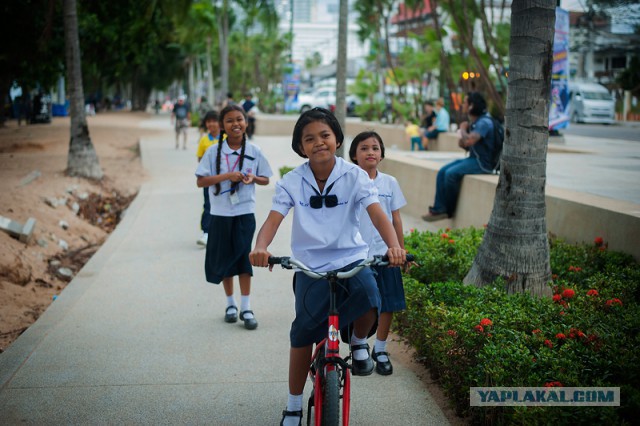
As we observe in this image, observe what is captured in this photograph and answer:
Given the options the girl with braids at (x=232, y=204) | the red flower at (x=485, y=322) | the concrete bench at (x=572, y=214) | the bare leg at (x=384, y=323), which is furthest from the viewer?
the concrete bench at (x=572, y=214)

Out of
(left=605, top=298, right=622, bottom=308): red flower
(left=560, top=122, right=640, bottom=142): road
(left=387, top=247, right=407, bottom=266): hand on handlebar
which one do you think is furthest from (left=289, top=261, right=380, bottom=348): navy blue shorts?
(left=560, top=122, right=640, bottom=142): road

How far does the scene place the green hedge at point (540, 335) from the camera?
3.83 meters

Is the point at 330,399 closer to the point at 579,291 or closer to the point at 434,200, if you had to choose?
the point at 579,291

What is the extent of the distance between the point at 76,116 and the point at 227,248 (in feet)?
35.0

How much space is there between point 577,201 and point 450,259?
1621 mm

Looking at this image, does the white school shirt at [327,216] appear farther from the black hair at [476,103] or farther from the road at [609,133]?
the road at [609,133]

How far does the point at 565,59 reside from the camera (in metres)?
16.5

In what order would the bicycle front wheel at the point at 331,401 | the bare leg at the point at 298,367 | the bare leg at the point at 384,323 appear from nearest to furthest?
the bicycle front wheel at the point at 331,401 < the bare leg at the point at 298,367 < the bare leg at the point at 384,323

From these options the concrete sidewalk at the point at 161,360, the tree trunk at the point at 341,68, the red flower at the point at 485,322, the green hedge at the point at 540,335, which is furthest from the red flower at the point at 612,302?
the tree trunk at the point at 341,68

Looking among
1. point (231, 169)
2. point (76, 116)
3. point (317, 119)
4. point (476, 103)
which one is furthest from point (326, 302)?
point (76, 116)

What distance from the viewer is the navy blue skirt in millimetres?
6277

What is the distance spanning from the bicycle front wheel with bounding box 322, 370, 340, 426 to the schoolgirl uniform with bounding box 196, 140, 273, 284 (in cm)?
287

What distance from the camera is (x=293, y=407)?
400cm

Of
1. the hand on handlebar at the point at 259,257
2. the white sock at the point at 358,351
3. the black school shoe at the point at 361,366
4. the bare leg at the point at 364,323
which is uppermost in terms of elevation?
the hand on handlebar at the point at 259,257
